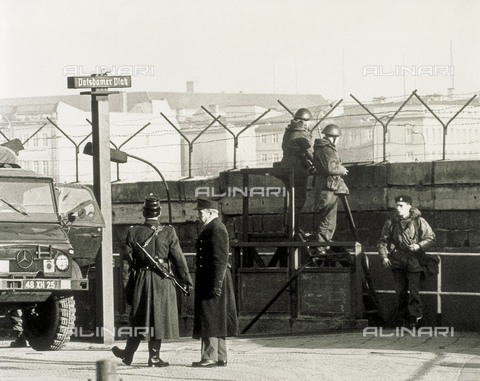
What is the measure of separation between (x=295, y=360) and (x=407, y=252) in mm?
4394

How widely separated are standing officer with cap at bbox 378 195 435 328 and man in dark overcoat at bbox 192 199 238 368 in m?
4.75

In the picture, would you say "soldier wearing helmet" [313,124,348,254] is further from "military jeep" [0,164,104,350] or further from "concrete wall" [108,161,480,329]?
"military jeep" [0,164,104,350]

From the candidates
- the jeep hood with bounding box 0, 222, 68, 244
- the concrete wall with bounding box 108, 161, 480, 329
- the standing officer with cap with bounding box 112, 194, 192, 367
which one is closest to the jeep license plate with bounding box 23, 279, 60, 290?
the jeep hood with bounding box 0, 222, 68, 244

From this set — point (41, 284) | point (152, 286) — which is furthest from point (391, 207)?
point (152, 286)

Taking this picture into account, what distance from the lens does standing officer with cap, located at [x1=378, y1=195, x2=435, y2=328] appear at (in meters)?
18.3

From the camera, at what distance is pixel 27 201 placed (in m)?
17.5

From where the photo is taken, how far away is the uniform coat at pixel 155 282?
14156 mm

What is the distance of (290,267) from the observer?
780 inches

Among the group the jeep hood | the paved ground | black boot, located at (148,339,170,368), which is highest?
the jeep hood

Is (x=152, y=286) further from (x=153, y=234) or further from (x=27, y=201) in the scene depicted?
(x=27, y=201)

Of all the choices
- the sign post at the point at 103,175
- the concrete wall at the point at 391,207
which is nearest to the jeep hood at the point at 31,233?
the sign post at the point at 103,175

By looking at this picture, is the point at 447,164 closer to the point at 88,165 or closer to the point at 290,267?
the point at 290,267

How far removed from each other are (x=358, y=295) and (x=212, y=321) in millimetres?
5356

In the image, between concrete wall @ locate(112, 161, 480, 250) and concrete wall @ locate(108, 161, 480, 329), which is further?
concrete wall @ locate(112, 161, 480, 250)
